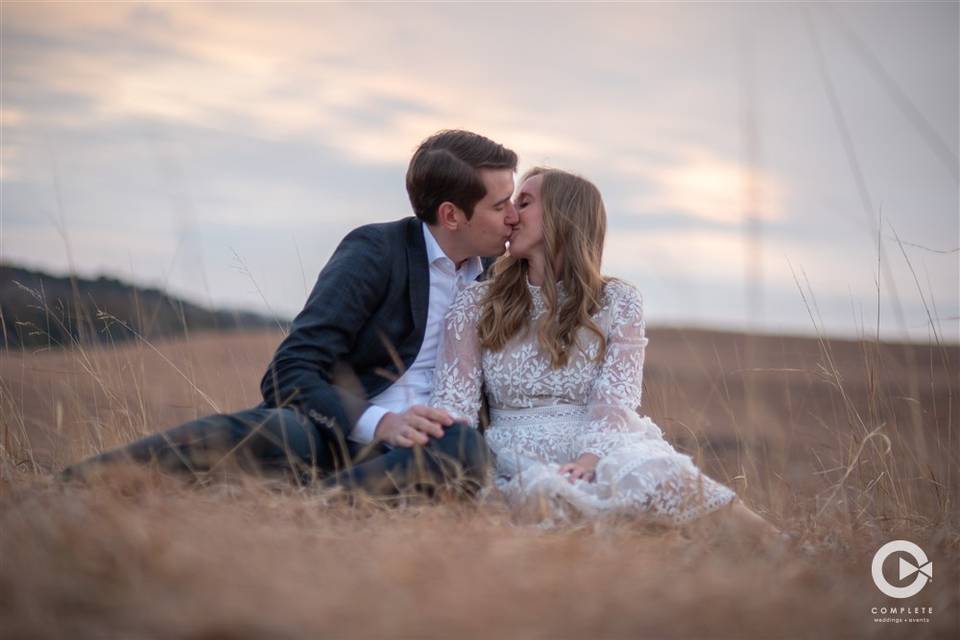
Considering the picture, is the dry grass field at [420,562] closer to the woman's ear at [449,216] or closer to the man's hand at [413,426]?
the man's hand at [413,426]

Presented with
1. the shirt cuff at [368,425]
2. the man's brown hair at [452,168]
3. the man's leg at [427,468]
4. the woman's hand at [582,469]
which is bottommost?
the woman's hand at [582,469]

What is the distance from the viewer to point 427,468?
286 centimetres

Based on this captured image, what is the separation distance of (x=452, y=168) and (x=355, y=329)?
0.76 meters

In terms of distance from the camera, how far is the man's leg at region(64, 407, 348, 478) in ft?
9.16

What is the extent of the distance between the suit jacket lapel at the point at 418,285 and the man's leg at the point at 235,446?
598 millimetres

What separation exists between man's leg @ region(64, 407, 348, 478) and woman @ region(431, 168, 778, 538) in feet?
1.82

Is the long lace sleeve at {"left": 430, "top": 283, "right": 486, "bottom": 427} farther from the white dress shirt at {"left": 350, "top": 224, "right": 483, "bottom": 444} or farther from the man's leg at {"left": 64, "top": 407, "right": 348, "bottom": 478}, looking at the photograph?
the man's leg at {"left": 64, "top": 407, "right": 348, "bottom": 478}

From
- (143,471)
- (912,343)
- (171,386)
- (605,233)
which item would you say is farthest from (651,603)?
(171,386)

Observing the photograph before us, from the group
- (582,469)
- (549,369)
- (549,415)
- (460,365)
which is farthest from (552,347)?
(582,469)

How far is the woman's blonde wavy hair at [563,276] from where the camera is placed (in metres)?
3.38

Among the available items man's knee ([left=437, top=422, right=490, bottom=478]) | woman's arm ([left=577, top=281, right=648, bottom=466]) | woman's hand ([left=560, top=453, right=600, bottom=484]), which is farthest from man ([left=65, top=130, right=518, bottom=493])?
woman's arm ([left=577, top=281, right=648, bottom=466])

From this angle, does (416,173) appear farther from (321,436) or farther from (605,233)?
(321,436)

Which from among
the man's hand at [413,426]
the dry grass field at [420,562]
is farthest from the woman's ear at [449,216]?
the dry grass field at [420,562]

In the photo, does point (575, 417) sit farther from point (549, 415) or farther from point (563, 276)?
point (563, 276)
